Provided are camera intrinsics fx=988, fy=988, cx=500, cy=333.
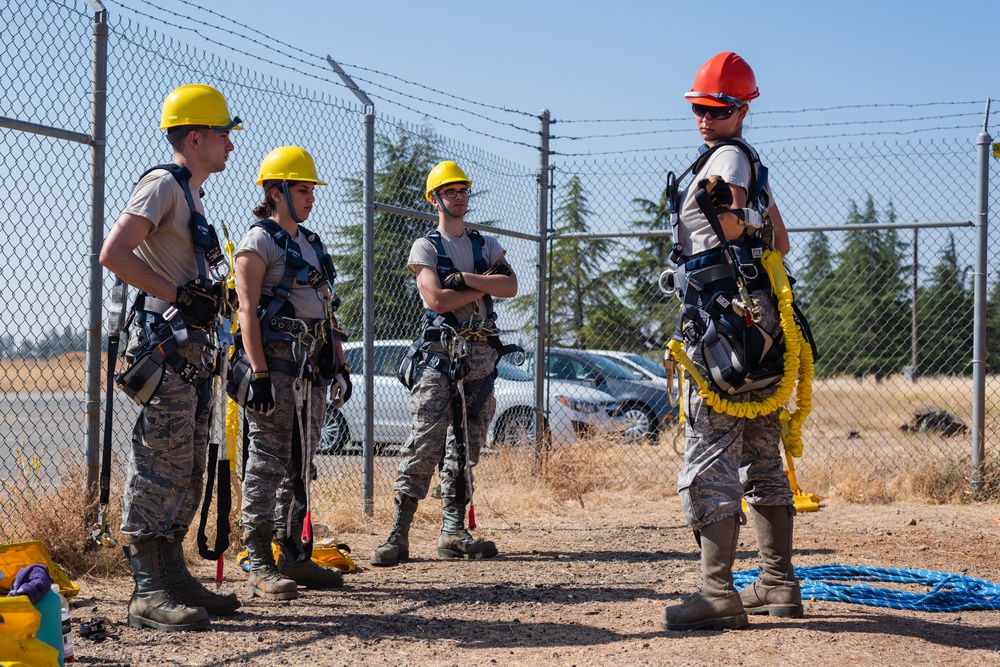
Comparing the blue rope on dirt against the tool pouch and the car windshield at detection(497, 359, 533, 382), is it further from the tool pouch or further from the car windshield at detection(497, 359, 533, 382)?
the car windshield at detection(497, 359, 533, 382)

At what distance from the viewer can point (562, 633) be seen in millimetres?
4426

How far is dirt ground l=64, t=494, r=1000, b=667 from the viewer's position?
397 centimetres

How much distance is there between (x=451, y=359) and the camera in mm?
6070

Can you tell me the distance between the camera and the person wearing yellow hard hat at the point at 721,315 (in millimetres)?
4098

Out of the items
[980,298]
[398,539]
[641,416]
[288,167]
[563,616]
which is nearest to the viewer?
[563,616]

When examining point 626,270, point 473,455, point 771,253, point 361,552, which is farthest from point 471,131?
point 626,270

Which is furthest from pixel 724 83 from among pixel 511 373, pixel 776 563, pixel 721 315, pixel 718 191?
pixel 511 373

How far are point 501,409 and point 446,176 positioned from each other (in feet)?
16.8

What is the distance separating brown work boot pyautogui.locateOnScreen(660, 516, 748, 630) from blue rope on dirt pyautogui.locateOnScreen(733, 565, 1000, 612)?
0.75 meters

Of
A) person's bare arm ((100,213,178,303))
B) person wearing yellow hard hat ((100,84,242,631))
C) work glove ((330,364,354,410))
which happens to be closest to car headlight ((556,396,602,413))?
work glove ((330,364,354,410))

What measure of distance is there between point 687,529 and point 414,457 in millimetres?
2455

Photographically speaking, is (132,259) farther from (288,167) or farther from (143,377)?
(288,167)

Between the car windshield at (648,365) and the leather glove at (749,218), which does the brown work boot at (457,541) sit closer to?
the leather glove at (749,218)

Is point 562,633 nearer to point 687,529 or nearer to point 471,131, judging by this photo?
point 687,529
